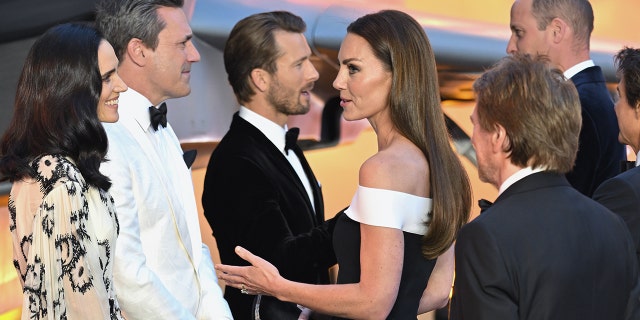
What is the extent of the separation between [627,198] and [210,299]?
1.06m

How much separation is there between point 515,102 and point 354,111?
1.96 feet

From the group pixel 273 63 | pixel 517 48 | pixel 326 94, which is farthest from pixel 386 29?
pixel 326 94

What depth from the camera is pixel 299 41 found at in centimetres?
314

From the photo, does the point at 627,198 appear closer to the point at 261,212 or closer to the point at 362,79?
the point at 362,79

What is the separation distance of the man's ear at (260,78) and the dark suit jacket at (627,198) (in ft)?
4.06

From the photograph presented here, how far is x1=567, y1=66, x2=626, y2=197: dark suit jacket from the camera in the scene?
9.43 ft

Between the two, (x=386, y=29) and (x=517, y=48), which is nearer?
(x=386, y=29)

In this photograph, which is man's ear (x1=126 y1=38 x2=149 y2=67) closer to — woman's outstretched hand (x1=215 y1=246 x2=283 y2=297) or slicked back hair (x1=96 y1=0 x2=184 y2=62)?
slicked back hair (x1=96 y1=0 x2=184 y2=62)

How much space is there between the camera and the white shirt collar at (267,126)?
114 inches

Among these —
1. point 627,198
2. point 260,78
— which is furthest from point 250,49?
point 627,198

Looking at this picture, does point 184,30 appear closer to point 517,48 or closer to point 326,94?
point 517,48

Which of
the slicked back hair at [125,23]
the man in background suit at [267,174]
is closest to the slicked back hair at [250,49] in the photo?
the man in background suit at [267,174]

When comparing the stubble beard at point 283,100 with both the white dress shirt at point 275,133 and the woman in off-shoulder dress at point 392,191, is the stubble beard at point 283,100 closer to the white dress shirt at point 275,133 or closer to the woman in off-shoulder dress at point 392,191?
the white dress shirt at point 275,133

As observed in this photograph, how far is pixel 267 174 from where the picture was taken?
8.90 feet
